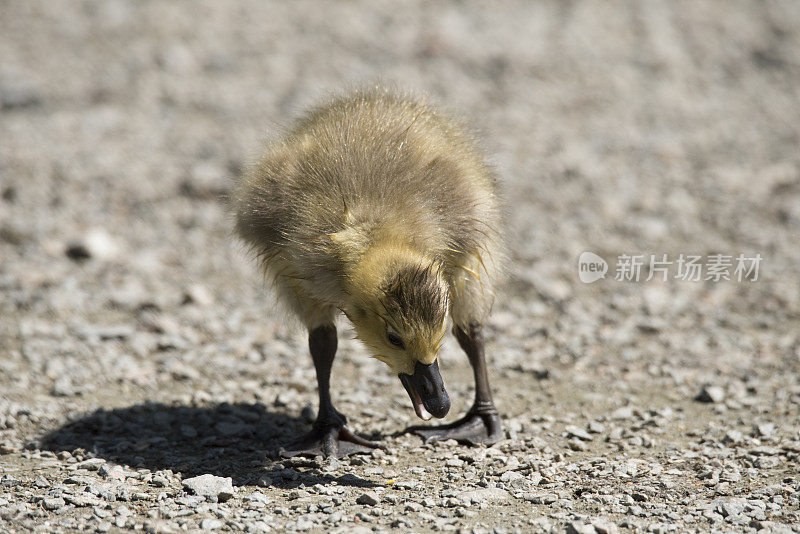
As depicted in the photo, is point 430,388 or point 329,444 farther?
point 329,444

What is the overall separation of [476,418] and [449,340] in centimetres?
152

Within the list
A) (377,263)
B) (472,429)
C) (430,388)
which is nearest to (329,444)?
(472,429)

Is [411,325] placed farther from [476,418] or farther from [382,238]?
[476,418]

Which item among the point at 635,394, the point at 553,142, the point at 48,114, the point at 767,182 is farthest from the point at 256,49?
the point at 635,394

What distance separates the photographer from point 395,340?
13.3 ft

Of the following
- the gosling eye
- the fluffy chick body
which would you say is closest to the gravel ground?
the fluffy chick body

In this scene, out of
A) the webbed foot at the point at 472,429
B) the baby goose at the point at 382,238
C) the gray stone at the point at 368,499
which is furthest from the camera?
the webbed foot at the point at 472,429

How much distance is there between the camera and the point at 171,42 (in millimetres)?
10461

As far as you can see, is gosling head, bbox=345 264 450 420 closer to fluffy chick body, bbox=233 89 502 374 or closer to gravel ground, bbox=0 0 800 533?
fluffy chick body, bbox=233 89 502 374

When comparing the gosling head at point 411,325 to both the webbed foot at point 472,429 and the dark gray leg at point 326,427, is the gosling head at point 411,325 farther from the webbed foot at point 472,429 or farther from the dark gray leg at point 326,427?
the webbed foot at point 472,429

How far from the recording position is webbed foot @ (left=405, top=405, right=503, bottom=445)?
502 cm

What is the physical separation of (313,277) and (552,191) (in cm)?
476

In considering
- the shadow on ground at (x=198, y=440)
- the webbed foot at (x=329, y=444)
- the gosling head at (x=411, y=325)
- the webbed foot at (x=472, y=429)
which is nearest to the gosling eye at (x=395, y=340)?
the gosling head at (x=411, y=325)

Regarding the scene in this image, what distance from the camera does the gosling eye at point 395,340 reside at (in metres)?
4.04
